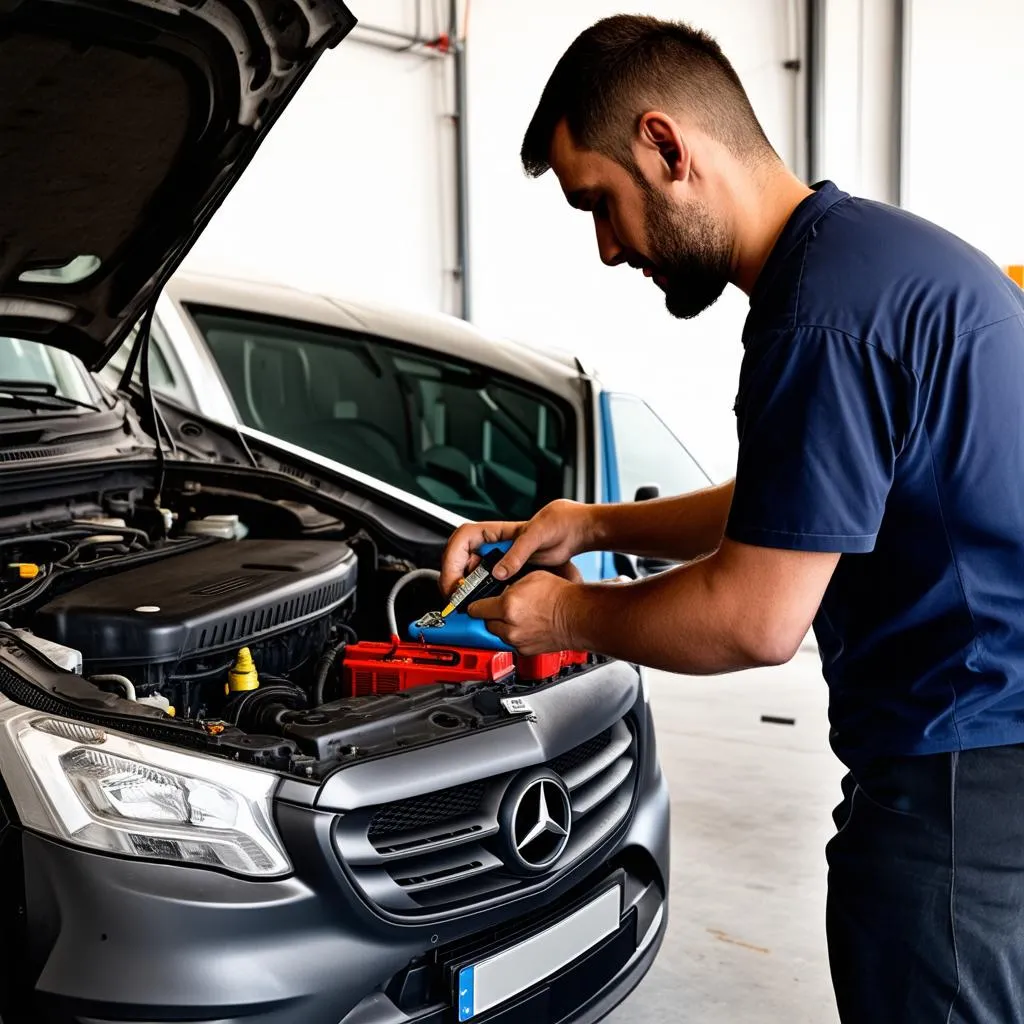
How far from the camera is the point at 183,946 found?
1.41 metres

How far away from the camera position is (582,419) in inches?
165

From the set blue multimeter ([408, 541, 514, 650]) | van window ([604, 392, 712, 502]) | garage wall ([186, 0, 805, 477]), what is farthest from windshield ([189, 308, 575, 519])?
blue multimeter ([408, 541, 514, 650])

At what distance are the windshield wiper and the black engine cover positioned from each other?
51 centimetres

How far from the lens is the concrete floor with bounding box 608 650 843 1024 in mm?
2418

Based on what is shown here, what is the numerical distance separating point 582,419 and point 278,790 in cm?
282

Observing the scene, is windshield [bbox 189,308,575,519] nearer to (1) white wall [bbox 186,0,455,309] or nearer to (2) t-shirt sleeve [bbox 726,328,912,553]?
(1) white wall [bbox 186,0,455,309]

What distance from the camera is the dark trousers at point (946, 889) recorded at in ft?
4.01

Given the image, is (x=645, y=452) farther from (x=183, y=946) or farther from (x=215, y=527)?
(x=183, y=946)

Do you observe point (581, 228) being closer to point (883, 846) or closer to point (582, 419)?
point (582, 419)

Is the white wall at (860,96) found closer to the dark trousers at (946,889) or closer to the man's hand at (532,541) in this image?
the man's hand at (532,541)

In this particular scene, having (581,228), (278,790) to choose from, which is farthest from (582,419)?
(581,228)

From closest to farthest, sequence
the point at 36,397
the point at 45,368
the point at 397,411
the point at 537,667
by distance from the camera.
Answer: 1. the point at 537,667
2. the point at 36,397
3. the point at 45,368
4. the point at 397,411

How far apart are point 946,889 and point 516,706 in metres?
0.75

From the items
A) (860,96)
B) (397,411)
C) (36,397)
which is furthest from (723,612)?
(860,96)
